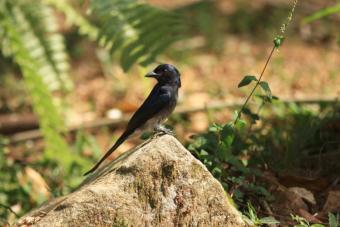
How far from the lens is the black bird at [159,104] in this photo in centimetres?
427

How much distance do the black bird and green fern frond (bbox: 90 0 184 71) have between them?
1.54 meters

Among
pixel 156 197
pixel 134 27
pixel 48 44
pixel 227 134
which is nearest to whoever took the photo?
pixel 156 197

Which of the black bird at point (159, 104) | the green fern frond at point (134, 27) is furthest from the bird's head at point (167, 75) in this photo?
the green fern frond at point (134, 27)

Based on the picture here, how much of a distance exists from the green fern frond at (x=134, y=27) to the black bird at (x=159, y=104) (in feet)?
5.07

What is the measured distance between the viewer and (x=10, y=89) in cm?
820

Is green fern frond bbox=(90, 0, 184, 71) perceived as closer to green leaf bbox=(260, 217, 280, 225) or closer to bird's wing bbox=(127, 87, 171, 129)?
bird's wing bbox=(127, 87, 171, 129)

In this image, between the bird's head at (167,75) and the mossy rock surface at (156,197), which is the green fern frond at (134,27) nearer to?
the bird's head at (167,75)

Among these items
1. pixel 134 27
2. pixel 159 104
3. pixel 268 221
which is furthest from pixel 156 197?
pixel 134 27

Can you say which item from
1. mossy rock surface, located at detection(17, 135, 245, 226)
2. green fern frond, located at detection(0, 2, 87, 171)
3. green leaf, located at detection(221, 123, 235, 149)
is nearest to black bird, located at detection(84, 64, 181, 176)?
green leaf, located at detection(221, 123, 235, 149)

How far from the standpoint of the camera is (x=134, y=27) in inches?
241

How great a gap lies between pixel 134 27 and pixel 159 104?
198 cm

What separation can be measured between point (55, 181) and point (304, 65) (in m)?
3.54

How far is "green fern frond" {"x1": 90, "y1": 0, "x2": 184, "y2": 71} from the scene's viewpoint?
599cm

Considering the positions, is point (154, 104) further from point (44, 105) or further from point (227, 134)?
point (44, 105)
